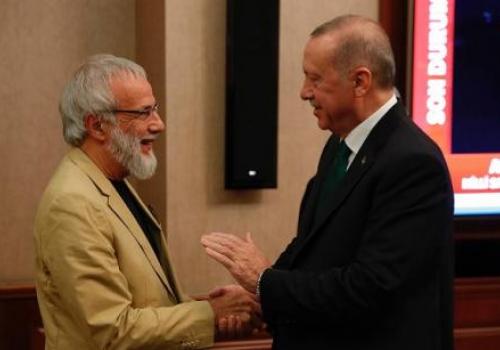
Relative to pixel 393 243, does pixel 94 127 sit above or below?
above

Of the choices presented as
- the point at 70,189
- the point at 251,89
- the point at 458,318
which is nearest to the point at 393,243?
the point at 70,189

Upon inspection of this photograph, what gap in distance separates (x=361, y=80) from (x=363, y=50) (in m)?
0.07

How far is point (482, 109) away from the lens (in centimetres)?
398

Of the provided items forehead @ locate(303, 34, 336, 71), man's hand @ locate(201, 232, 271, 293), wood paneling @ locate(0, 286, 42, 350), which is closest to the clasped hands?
man's hand @ locate(201, 232, 271, 293)

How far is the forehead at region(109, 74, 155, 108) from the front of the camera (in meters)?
2.46

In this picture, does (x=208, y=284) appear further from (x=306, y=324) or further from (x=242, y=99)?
(x=306, y=324)

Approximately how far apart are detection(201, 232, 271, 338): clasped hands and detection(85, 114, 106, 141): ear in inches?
14.9

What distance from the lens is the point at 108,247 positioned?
232 centimetres

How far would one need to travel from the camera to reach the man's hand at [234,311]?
248cm

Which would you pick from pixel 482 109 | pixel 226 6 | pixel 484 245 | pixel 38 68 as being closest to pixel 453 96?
pixel 482 109

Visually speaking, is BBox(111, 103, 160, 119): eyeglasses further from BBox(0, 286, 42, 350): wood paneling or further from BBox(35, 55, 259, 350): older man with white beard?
BBox(0, 286, 42, 350): wood paneling

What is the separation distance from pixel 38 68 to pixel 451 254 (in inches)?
83.3

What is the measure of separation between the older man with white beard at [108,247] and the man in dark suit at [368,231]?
8.9 inches

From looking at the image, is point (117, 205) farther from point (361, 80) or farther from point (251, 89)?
point (251, 89)
